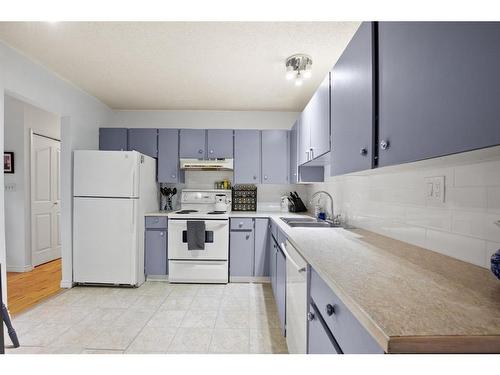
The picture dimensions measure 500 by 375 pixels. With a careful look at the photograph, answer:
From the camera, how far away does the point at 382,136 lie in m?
1.01

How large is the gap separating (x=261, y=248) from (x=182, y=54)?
226 centimetres

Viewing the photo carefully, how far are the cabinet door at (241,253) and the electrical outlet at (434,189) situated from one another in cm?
209

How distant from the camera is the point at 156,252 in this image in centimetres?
308

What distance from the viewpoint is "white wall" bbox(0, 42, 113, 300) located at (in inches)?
82.4

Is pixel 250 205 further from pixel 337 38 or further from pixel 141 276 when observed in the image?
pixel 337 38

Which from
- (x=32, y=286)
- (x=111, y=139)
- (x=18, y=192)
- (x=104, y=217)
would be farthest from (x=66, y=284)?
(x=111, y=139)

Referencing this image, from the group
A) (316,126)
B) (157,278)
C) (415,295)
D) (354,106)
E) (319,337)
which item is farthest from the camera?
(157,278)

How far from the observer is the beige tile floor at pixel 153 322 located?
1812 mm

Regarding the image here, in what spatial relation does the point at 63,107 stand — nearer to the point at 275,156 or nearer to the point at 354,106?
the point at 275,156

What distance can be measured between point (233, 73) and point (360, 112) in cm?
167

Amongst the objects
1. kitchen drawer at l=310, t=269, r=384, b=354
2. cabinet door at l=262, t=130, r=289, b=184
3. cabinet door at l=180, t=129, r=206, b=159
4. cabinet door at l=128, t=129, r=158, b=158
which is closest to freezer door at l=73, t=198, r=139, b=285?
cabinet door at l=128, t=129, r=158, b=158

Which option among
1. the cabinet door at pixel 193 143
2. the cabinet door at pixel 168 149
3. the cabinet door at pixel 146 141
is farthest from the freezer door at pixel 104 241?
the cabinet door at pixel 193 143

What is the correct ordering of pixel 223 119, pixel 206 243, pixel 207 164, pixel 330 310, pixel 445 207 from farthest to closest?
1. pixel 223 119
2. pixel 207 164
3. pixel 206 243
4. pixel 445 207
5. pixel 330 310
